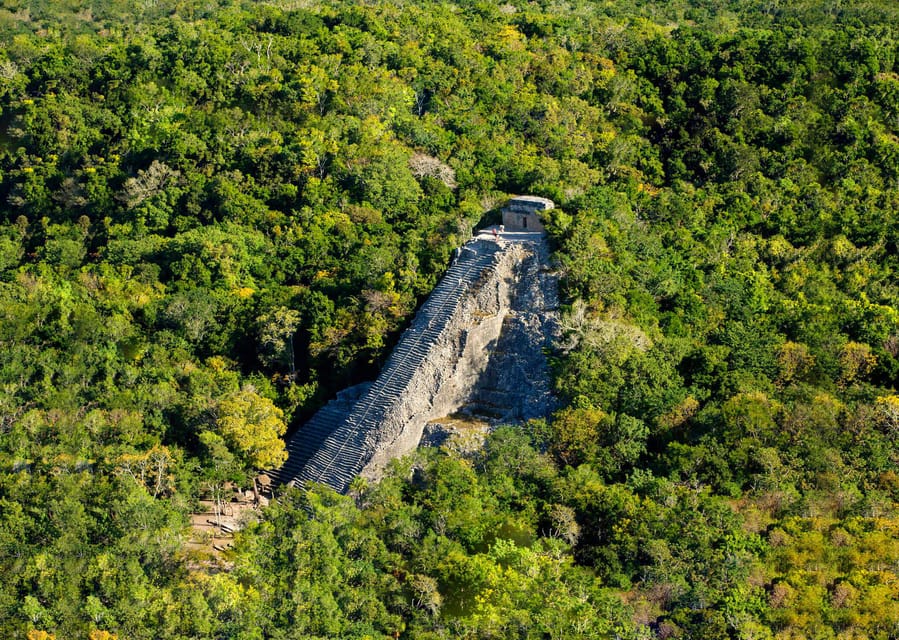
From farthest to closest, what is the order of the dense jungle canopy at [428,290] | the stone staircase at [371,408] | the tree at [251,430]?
the stone staircase at [371,408] → the tree at [251,430] → the dense jungle canopy at [428,290]

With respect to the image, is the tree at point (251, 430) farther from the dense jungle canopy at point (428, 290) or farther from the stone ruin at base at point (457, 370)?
the stone ruin at base at point (457, 370)

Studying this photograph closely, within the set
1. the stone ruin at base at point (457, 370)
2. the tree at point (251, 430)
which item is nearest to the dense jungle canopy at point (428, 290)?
the tree at point (251, 430)

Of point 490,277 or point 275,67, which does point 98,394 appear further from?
point 275,67

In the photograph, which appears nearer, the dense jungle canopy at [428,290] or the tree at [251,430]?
the dense jungle canopy at [428,290]

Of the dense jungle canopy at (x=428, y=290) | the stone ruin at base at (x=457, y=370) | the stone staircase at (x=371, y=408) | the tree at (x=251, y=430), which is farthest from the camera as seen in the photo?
the stone ruin at base at (x=457, y=370)

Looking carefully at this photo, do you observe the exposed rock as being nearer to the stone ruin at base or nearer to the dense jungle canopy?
the stone ruin at base

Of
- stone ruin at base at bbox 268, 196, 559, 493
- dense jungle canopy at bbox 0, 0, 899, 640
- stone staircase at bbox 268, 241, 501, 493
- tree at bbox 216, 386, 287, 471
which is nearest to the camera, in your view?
dense jungle canopy at bbox 0, 0, 899, 640

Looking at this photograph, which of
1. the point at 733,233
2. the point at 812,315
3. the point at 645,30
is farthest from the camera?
the point at 645,30

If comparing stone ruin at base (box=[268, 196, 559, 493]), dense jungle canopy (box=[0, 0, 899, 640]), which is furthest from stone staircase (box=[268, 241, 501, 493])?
dense jungle canopy (box=[0, 0, 899, 640])


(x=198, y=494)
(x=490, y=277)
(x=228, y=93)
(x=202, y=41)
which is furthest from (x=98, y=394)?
(x=202, y=41)
